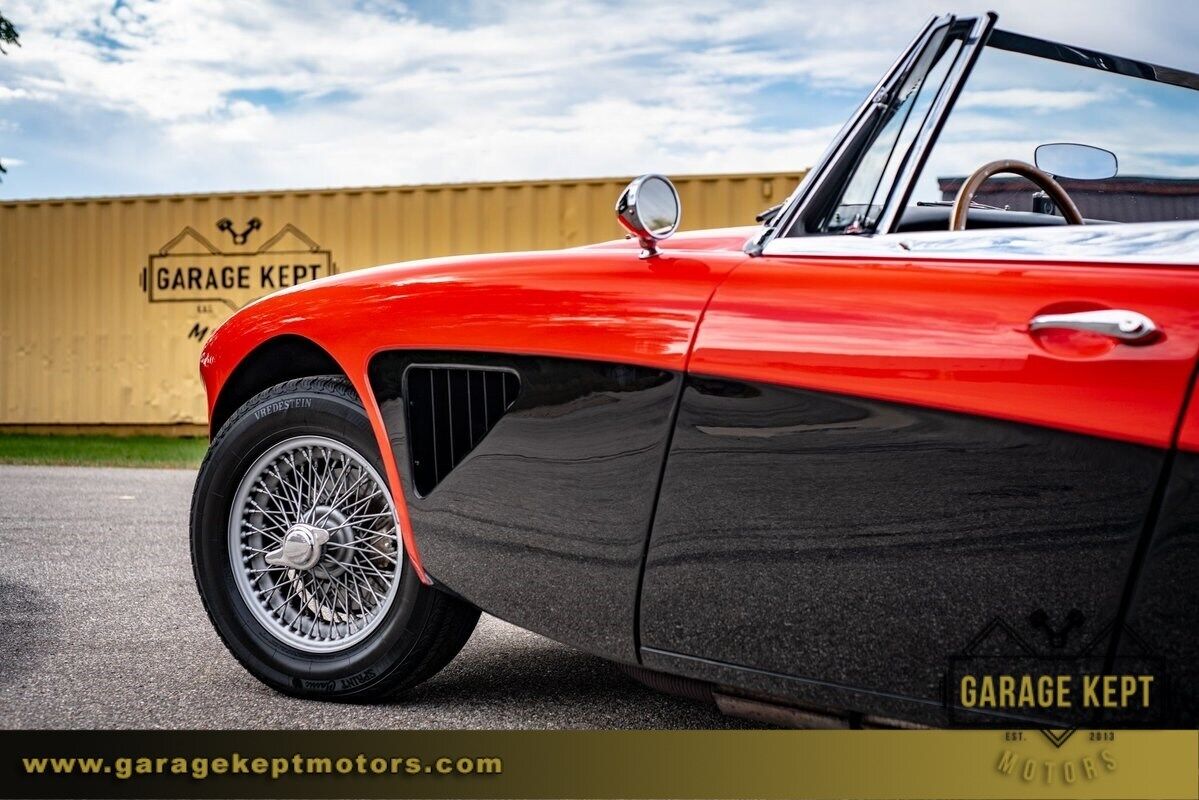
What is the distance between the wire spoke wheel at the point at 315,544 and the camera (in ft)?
9.51

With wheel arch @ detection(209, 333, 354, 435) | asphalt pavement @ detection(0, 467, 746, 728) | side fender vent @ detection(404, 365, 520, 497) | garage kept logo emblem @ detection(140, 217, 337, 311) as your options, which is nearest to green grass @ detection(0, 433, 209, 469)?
garage kept logo emblem @ detection(140, 217, 337, 311)

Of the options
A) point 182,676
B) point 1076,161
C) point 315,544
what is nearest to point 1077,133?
point 1076,161

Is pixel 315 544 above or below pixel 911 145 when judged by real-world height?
below

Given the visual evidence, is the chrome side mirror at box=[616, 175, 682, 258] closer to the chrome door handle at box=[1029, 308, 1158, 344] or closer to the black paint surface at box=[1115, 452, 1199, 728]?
the chrome door handle at box=[1029, 308, 1158, 344]

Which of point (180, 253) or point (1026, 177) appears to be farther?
point (180, 253)

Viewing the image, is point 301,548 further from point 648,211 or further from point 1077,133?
point 1077,133

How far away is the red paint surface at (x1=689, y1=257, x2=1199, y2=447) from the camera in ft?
5.79

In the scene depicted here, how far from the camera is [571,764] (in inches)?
92.7

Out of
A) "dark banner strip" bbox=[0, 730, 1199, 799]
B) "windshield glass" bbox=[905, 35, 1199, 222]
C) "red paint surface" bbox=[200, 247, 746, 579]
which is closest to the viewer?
"dark banner strip" bbox=[0, 730, 1199, 799]

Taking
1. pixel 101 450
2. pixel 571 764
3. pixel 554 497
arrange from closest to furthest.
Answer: pixel 571 764, pixel 554 497, pixel 101 450

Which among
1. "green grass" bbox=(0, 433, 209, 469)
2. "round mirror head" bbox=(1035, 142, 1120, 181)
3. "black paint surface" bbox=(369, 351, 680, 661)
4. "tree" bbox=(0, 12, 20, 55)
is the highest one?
"tree" bbox=(0, 12, 20, 55)

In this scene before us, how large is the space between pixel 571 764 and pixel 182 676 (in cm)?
128

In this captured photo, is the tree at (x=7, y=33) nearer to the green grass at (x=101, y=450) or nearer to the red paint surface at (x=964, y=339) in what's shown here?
the green grass at (x=101, y=450)

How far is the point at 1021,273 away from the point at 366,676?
172 cm
